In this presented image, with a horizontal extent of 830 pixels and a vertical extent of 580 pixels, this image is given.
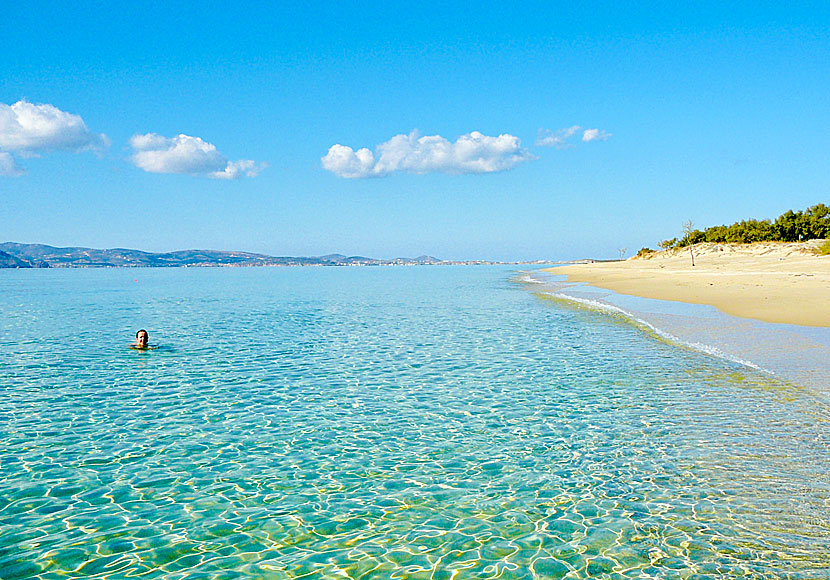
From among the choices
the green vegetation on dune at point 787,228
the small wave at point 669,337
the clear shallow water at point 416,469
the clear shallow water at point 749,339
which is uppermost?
the green vegetation on dune at point 787,228

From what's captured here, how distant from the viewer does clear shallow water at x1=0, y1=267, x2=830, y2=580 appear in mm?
6488

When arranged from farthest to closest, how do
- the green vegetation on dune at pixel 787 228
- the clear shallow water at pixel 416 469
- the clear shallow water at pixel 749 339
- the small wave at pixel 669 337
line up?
1. the green vegetation on dune at pixel 787 228
2. the small wave at pixel 669 337
3. the clear shallow water at pixel 749 339
4. the clear shallow water at pixel 416 469

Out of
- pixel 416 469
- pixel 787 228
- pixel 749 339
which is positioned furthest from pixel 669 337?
pixel 787 228

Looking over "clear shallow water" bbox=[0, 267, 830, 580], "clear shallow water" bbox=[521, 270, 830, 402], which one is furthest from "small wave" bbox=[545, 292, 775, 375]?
"clear shallow water" bbox=[0, 267, 830, 580]

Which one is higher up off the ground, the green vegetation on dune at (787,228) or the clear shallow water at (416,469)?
the green vegetation on dune at (787,228)

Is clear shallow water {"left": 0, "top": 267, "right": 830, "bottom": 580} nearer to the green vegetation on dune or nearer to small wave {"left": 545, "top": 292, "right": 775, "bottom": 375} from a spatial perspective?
small wave {"left": 545, "top": 292, "right": 775, "bottom": 375}

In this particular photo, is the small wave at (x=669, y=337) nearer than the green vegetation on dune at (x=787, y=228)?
Yes

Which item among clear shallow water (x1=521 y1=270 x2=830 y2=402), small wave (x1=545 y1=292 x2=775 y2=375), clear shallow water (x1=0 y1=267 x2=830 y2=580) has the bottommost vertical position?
clear shallow water (x1=0 y1=267 x2=830 y2=580)

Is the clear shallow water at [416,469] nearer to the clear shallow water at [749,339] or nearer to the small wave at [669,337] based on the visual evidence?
the small wave at [669,337]

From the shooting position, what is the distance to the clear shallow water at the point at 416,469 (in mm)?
6488

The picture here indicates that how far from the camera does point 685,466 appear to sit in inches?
349

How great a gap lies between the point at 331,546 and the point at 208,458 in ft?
12.6

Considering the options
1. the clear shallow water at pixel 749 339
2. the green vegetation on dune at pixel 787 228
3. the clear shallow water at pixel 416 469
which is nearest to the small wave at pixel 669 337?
the clear shallow water at pixel 749 339

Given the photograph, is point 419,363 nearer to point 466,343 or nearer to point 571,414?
point 466,343
